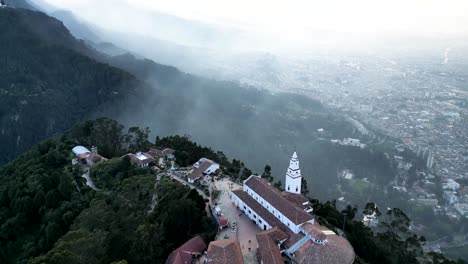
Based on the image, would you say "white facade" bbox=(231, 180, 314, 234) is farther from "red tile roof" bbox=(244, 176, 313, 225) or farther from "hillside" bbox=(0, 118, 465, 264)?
"hillside" bbox=(0, 118, 465, 264)

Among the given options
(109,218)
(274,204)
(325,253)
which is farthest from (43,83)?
(325,253)

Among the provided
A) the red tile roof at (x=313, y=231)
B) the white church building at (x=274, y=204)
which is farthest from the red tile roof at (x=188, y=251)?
the red tile roof at (x=313, y=231)

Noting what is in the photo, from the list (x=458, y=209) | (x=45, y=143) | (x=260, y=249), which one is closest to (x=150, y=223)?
(x=260, y=249)

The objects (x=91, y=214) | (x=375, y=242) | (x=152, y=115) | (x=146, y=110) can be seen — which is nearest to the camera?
(x=91, y=214)

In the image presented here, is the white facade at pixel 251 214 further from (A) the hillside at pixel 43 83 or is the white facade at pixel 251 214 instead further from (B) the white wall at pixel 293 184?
(A) the hillside at pixel 43 83

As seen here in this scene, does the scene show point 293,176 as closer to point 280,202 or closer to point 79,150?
point 280,202

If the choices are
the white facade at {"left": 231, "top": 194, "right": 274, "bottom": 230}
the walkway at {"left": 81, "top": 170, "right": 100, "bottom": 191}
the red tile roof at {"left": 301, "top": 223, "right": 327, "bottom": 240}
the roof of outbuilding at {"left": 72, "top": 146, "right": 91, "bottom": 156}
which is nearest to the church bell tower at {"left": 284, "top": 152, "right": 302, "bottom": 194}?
the white facade at {"left": 231, "top": 194, "right": 274, "bottom": 230}
